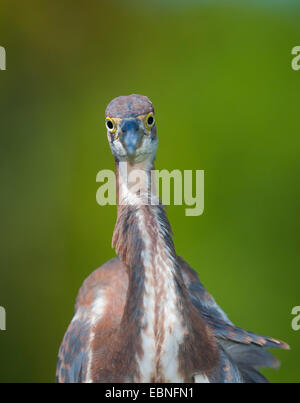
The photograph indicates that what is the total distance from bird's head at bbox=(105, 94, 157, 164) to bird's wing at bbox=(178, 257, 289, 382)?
47cm

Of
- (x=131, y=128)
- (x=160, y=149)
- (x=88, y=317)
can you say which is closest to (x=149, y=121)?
(x=131, y=128)

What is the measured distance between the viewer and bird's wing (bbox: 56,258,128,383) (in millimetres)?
1449

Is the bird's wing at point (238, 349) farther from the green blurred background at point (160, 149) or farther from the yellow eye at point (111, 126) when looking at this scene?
the green blurred background at point (160, 149)

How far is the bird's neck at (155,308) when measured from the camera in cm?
122

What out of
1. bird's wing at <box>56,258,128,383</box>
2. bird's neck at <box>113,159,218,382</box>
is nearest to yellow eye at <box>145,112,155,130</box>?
bird's neck at <box>113,159,218,382</box>

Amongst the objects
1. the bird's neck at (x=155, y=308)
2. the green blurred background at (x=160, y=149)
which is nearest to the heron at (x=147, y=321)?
the bird's neck at (x=155, y=308)

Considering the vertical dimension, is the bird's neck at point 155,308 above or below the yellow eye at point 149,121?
below

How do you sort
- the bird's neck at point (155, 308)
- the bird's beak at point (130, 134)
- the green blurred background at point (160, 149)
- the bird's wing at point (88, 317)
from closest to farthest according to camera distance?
the bird's neck at point (155, 308)
the bird's beak at point (130, 134)
the bird's wing at point (88, 317)
the green blurred background at point (160, 149)

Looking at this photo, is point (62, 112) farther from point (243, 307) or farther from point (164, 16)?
point (243, 307)

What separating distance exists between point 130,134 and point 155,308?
43cm

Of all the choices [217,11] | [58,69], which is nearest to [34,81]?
[58,69]

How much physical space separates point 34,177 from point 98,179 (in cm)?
47

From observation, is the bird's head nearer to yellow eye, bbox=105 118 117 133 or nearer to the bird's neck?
yellow eye, bbox=105 118 117 133

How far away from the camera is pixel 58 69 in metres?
3.23
